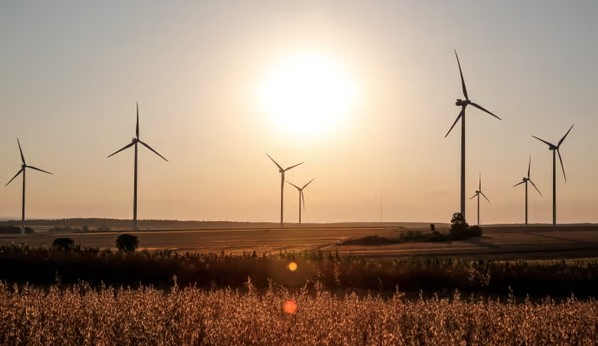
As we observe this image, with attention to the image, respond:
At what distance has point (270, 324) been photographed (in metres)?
12.3

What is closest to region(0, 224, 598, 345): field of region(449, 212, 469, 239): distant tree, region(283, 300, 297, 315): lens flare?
region(283, 300, 297, 315): lens flare

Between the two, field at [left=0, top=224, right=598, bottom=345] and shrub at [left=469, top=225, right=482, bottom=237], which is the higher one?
field at [left=0, top=224, right=598, bottom=345]

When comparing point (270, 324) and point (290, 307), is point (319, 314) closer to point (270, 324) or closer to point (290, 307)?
point (270, 324)

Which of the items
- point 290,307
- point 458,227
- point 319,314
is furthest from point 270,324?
point 458,227

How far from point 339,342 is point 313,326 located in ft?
4.43

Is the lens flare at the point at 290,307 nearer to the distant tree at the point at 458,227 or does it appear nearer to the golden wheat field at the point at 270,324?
the golden wheat field at the point at 270,324

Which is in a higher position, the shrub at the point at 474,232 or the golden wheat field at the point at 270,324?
the golden wheat field at the point at 270,324

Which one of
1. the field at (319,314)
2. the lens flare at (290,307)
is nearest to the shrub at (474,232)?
the field at (319,314)

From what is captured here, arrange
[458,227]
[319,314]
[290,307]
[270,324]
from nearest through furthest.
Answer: [270,324] → [319,314] → [290,307] → [458,227]

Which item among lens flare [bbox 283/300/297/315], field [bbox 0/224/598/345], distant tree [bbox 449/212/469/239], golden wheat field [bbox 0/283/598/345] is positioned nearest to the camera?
golden wheat field [bbox 0/283/598/345]

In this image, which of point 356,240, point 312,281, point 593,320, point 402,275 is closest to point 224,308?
point 593,320

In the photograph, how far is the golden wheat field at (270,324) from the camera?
11.0 meters

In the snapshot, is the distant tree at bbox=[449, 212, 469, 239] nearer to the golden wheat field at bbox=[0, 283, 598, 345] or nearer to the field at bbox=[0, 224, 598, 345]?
the field at bbox=[0, 224, 598, 345]

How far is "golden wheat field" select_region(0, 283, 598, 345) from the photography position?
10953mm
